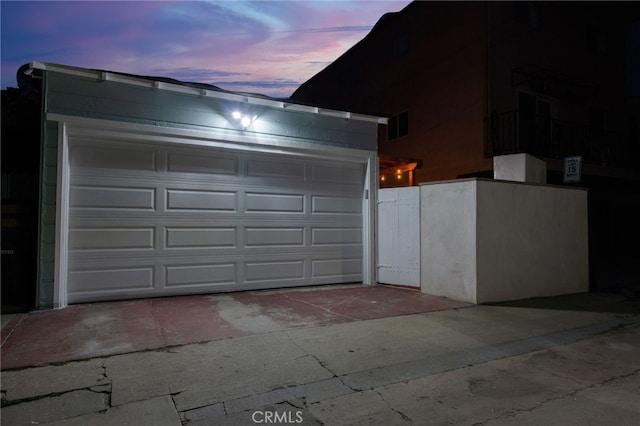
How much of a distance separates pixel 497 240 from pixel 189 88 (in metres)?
5.85

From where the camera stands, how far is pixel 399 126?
14484 millimetres

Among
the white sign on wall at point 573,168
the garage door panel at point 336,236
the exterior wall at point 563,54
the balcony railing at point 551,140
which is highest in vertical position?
the exterior wall at point 563,54

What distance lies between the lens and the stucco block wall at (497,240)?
6766mm

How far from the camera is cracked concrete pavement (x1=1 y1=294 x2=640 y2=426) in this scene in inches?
117

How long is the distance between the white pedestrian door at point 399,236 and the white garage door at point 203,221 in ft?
1.64

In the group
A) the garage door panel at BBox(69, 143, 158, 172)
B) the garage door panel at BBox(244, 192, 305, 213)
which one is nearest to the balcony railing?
the garage door panel at BBox(244, 192, 305, 213)

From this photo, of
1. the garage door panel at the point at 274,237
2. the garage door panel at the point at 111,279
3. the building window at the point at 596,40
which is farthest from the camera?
the building window at the point at 596,40

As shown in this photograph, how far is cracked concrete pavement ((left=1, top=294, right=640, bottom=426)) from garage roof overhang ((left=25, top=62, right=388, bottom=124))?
4.12 metres

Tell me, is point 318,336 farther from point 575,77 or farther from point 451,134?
point 575,77

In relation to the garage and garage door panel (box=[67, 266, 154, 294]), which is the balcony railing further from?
garage door panel (box=[67, 266, 154, 294])

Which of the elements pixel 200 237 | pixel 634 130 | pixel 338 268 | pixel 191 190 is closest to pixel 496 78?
pixel 338 268

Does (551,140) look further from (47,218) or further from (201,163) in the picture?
(47,218)

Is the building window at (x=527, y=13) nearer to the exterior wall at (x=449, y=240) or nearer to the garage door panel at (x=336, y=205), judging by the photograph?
the exterior wall at (x=449, y=240)

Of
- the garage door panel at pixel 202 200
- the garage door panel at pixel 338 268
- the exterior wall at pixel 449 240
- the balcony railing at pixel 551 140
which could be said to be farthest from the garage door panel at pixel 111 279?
the balcony railing at pixel 551 140
